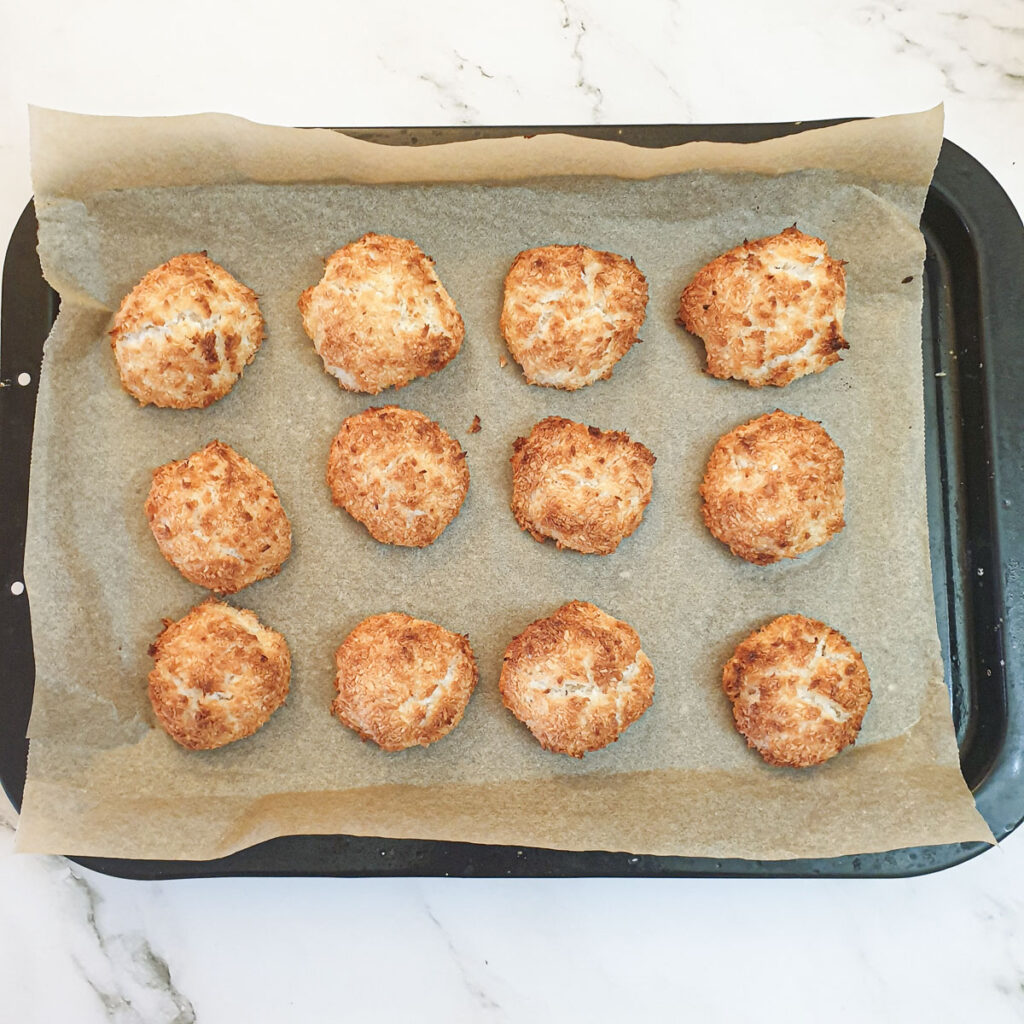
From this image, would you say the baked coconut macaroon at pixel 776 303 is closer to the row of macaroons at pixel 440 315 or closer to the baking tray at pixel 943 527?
the row of macaroons at pixel 440 315

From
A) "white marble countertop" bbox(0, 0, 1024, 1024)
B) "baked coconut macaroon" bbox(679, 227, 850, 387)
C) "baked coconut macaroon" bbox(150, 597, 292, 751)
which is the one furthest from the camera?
"white marble countertop" bbox(0, 0, 1024, 1024)

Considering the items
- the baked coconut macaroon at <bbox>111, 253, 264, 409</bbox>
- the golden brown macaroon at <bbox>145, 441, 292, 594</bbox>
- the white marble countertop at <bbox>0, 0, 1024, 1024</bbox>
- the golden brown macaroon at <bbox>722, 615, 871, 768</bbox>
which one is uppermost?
the baked coconut macaroon at <bbox>111, 253, 264, 409</bbox>

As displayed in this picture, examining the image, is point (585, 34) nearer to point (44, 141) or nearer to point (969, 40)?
point (969, 40)

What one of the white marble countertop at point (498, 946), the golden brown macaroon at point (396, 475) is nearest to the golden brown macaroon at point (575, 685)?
the golden brown macaroon at point (396, 475)

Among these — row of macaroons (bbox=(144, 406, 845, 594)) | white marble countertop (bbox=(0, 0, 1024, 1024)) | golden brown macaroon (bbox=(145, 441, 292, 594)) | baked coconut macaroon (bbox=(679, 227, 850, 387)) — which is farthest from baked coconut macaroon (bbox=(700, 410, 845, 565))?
golden brown macaroon (bbox=(145, 441, 292, 594))

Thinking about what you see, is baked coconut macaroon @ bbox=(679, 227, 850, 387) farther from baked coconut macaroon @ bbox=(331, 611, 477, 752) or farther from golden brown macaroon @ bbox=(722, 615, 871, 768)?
baked coconut macaroon @ bbox=(331, 611, 477, 752)

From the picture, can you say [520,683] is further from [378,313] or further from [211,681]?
[378,313]

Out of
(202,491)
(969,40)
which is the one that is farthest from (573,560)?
(969,40)
